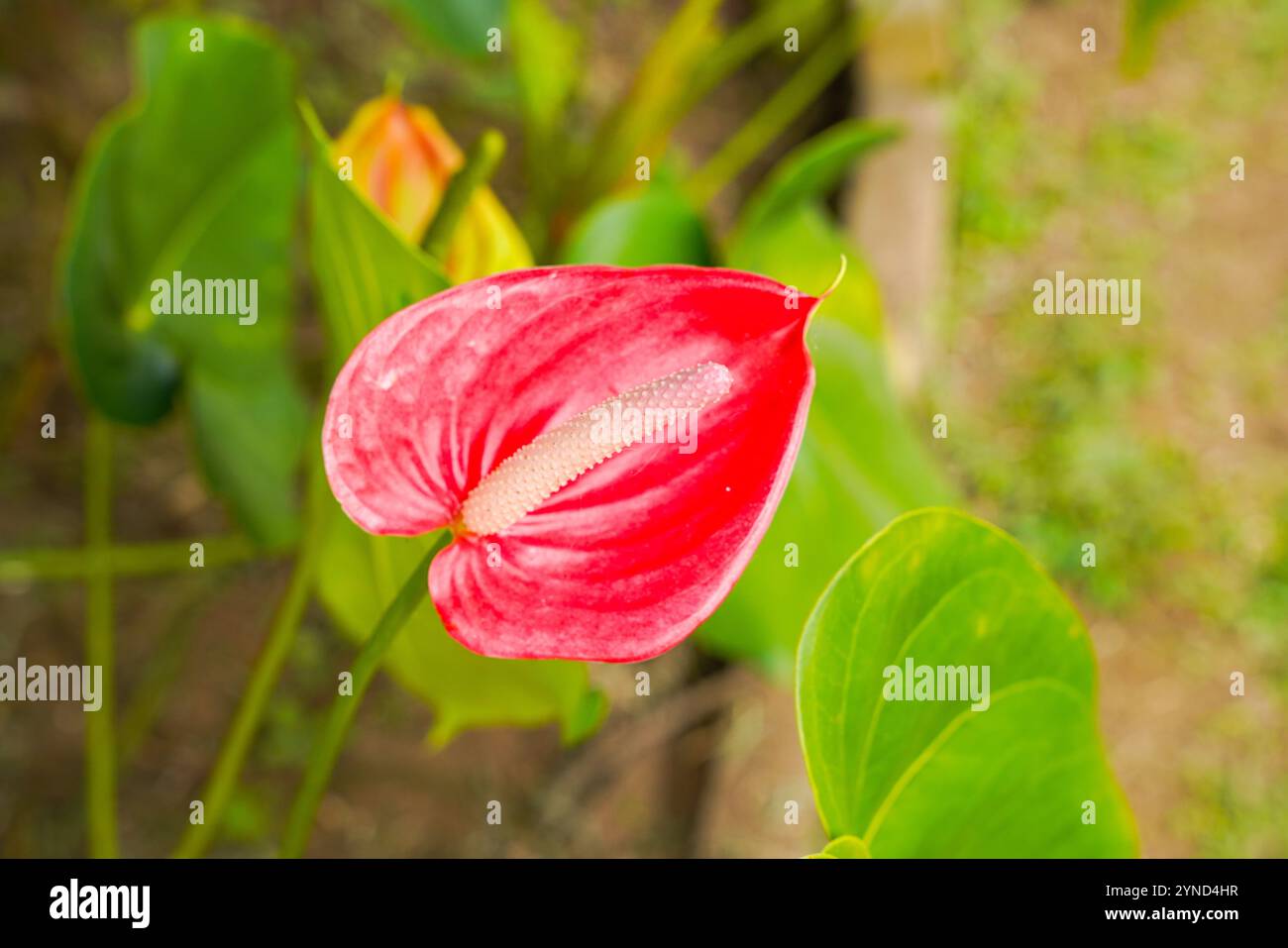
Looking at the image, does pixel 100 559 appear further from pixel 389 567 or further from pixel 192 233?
pixel 389 567

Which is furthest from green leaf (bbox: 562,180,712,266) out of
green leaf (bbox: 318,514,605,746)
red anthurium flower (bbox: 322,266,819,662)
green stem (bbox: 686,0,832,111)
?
green stem (bbox: 686,0,832,111)

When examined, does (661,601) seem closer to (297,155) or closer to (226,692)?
(297,155)

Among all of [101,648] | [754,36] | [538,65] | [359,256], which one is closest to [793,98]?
[754,36]

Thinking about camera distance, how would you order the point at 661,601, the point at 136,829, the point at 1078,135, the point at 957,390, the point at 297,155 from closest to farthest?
the point at 661,601
the point at 297,155
the point at 136,829
the point at 957,390
the point at 1078,135

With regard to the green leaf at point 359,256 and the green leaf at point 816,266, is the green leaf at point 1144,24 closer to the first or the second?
the green leaf at point 816,266

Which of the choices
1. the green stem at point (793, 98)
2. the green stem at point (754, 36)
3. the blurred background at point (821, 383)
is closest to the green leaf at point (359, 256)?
Result: the blurred background at point (821, 383)
